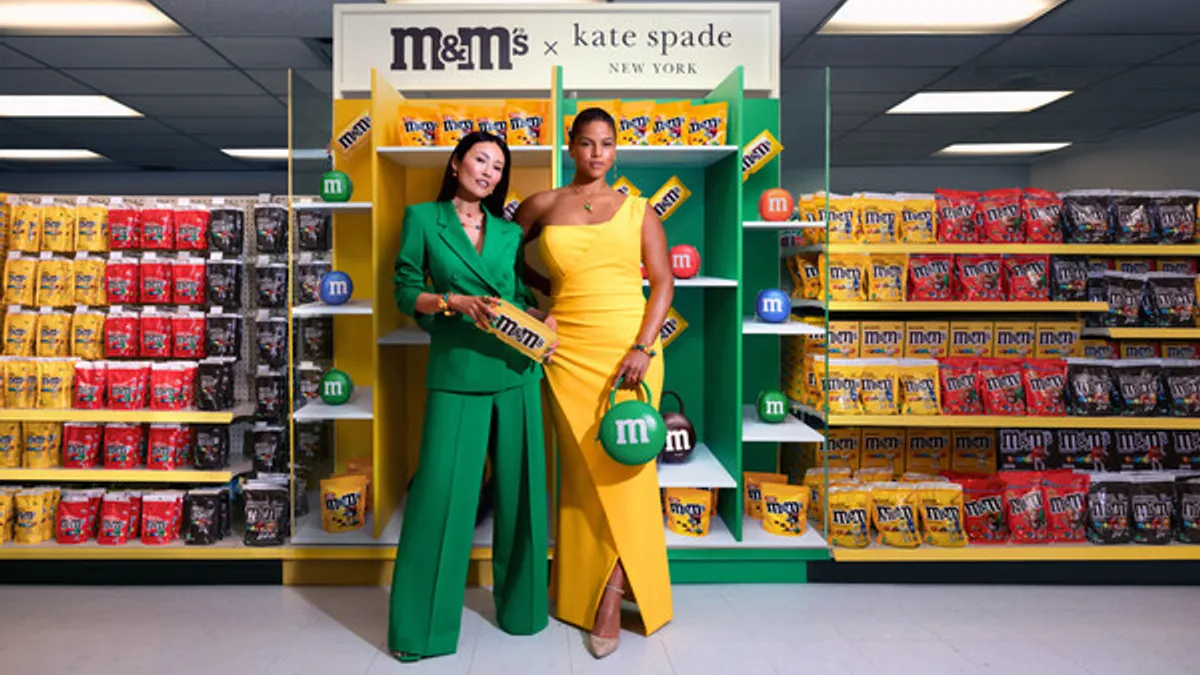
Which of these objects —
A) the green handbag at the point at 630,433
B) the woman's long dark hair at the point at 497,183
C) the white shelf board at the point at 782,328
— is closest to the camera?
the green handbag at the point at 630,433

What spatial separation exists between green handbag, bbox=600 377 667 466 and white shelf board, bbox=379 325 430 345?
1044 mm

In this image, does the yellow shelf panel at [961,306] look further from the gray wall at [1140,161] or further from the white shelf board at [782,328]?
the gray wall at [1140,161]

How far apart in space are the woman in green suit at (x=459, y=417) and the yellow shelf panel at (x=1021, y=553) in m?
1.58

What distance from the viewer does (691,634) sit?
3088mm

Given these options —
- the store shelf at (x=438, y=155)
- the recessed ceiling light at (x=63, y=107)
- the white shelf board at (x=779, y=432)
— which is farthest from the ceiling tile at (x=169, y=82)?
the white shelf board at (x=779, y=432)

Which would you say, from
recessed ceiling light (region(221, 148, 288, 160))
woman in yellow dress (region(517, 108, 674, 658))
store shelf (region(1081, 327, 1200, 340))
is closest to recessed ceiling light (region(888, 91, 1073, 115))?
store shelf (region(1081, 327, 1200, 340))

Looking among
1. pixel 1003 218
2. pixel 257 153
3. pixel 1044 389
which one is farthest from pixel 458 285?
pixel 257 153

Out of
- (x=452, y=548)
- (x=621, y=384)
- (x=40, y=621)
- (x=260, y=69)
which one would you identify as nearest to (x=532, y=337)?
(x=621, y=384)

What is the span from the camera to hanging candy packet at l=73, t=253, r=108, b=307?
3.80 metres

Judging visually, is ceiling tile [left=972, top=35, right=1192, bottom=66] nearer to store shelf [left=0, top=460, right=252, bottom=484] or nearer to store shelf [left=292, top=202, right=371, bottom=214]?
store shelf [left=292, top=202, right=371, bottom=214]

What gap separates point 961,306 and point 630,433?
202 cm

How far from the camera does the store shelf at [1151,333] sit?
3891 millimetres

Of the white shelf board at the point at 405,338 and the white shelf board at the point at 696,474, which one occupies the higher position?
the white shelf board at the point at 405,338

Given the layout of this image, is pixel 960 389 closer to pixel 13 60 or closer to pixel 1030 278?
pixel 1030 278
